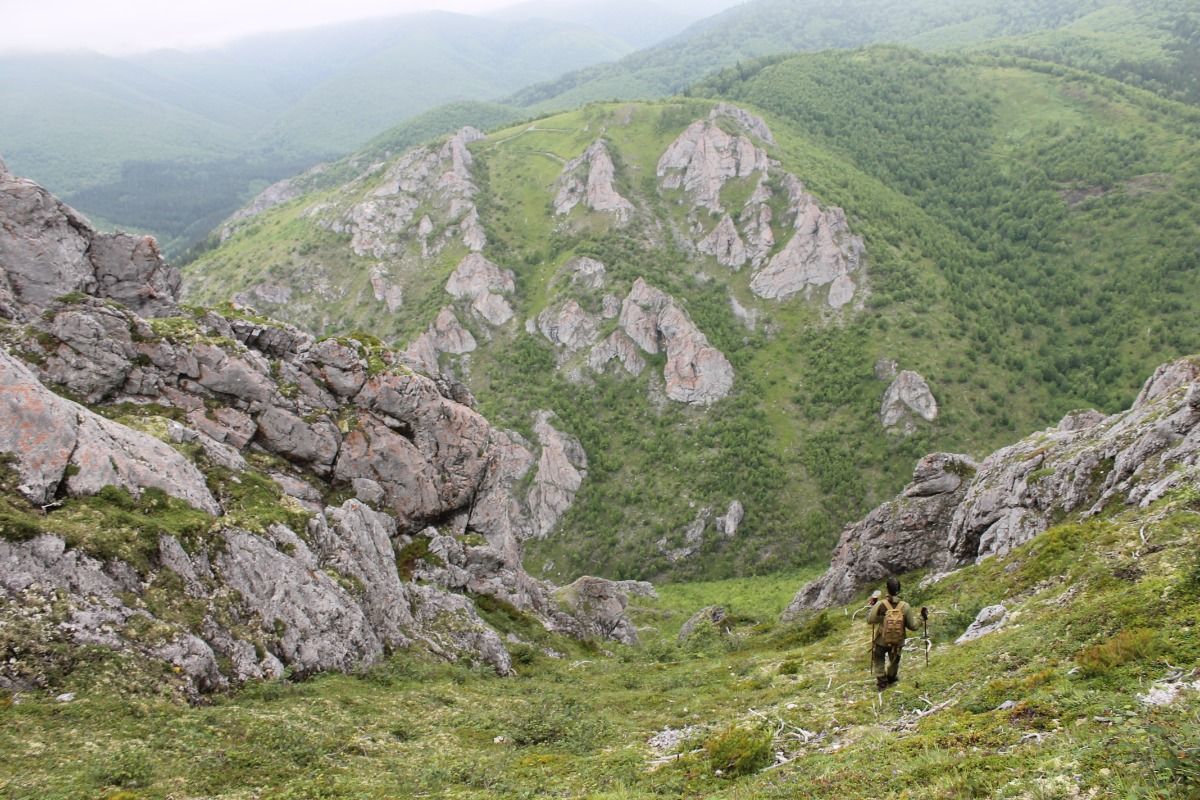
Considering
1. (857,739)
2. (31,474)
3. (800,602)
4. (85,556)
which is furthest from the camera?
(800,602)

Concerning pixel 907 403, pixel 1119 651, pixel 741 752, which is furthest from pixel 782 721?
pixel 907 403

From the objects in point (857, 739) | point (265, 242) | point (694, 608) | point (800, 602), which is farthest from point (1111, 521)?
point (265, 242)

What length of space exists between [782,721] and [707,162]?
148m

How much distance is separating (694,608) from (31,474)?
2996 inches

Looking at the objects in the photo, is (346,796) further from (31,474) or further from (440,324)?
(440,324)

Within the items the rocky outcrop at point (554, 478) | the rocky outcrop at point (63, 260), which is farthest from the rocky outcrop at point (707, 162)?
the rocky outcrop at point (63, 260)

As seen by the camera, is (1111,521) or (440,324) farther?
(440,324)

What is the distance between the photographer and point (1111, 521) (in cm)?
2455

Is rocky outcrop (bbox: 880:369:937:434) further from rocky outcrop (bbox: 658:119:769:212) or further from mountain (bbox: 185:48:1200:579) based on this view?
rocky outcrop (bbox: 658:119:769:212)

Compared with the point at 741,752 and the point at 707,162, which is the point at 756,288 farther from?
the point at 741,752

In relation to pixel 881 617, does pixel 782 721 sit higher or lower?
lower

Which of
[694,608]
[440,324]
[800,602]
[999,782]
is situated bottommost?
[694,608]

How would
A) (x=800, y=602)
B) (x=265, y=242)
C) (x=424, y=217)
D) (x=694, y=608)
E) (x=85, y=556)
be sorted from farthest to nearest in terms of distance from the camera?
1. (x=265, y=242)
2. (x=424, y=217)
3. (x=694, y=608)
4. (x=800, y=602)
5. (x=85, y=556)

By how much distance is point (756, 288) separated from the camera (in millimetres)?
129500
